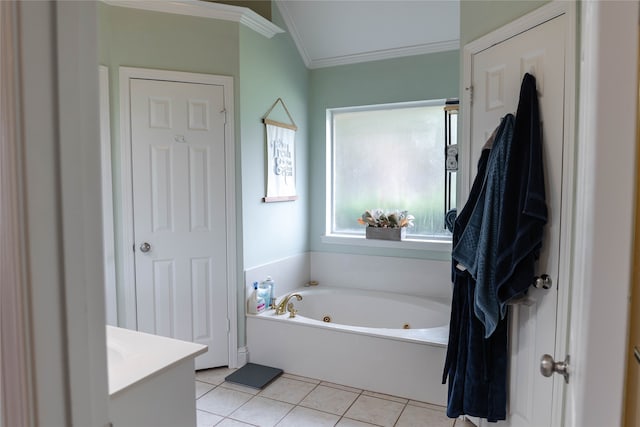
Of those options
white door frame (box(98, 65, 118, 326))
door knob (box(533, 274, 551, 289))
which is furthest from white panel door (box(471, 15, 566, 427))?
white door frame (box(98, 65, 118, 326))

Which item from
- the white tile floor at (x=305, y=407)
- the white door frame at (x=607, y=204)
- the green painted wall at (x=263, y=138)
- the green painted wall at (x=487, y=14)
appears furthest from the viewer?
the green painted wall at (x=263, y=138)

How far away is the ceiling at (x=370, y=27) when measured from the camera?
327cm

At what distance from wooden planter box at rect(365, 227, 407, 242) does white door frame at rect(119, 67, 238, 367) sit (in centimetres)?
123

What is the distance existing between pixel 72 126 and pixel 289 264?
3151 millimetres

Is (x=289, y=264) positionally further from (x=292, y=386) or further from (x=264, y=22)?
(x=264, y=22)

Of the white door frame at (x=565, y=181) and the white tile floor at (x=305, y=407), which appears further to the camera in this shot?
the white tile floor at (x=305, y=407)

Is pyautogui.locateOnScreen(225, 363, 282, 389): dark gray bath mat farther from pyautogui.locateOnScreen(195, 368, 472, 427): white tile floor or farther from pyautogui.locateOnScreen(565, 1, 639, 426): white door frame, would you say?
pyautogui.locateOnScreen(565, 1, 639, 426): white door frame

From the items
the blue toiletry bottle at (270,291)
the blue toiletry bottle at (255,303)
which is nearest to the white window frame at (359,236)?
the blue toiletry bottle at (270,291)

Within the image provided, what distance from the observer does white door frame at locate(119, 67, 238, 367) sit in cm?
283

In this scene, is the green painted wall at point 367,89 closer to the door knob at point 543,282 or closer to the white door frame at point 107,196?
the door knob at point 543,282

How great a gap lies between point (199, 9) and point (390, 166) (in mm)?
1982

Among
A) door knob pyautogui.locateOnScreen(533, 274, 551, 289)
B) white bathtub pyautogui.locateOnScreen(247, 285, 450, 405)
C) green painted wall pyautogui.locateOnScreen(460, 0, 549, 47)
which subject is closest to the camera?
door knob pyautogui.locateOnScreen(533, 274, 551, 289)

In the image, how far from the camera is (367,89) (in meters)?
3.75

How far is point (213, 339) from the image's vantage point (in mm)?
3113
